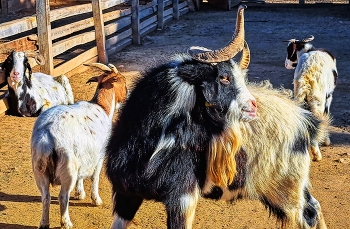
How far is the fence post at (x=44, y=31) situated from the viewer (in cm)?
1036

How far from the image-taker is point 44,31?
1044 cm

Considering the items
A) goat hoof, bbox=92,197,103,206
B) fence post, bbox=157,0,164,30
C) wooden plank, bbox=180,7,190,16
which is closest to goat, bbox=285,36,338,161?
goat hoof, bbox=92,197,103,206

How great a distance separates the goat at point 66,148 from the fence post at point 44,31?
4.67 meters

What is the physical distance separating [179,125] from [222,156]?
1.15 ft

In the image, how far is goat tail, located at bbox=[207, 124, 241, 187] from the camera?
165 inches

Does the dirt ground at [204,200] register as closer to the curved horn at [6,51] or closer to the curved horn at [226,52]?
the curved horn at [226,52]

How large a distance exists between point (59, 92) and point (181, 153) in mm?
6014

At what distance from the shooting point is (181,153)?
13.7 feet

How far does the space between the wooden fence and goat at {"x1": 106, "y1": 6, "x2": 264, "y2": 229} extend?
18.2 ft

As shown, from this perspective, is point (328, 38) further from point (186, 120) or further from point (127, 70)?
point (186, 120)

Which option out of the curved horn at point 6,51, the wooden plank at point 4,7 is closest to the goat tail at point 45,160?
the curved horn at point 6,51

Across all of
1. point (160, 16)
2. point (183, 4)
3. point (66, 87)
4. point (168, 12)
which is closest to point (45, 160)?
point (66, 87)

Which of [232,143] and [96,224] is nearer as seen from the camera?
[232,143]

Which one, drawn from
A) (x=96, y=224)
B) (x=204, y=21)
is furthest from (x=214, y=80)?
(x=204, y=21)
